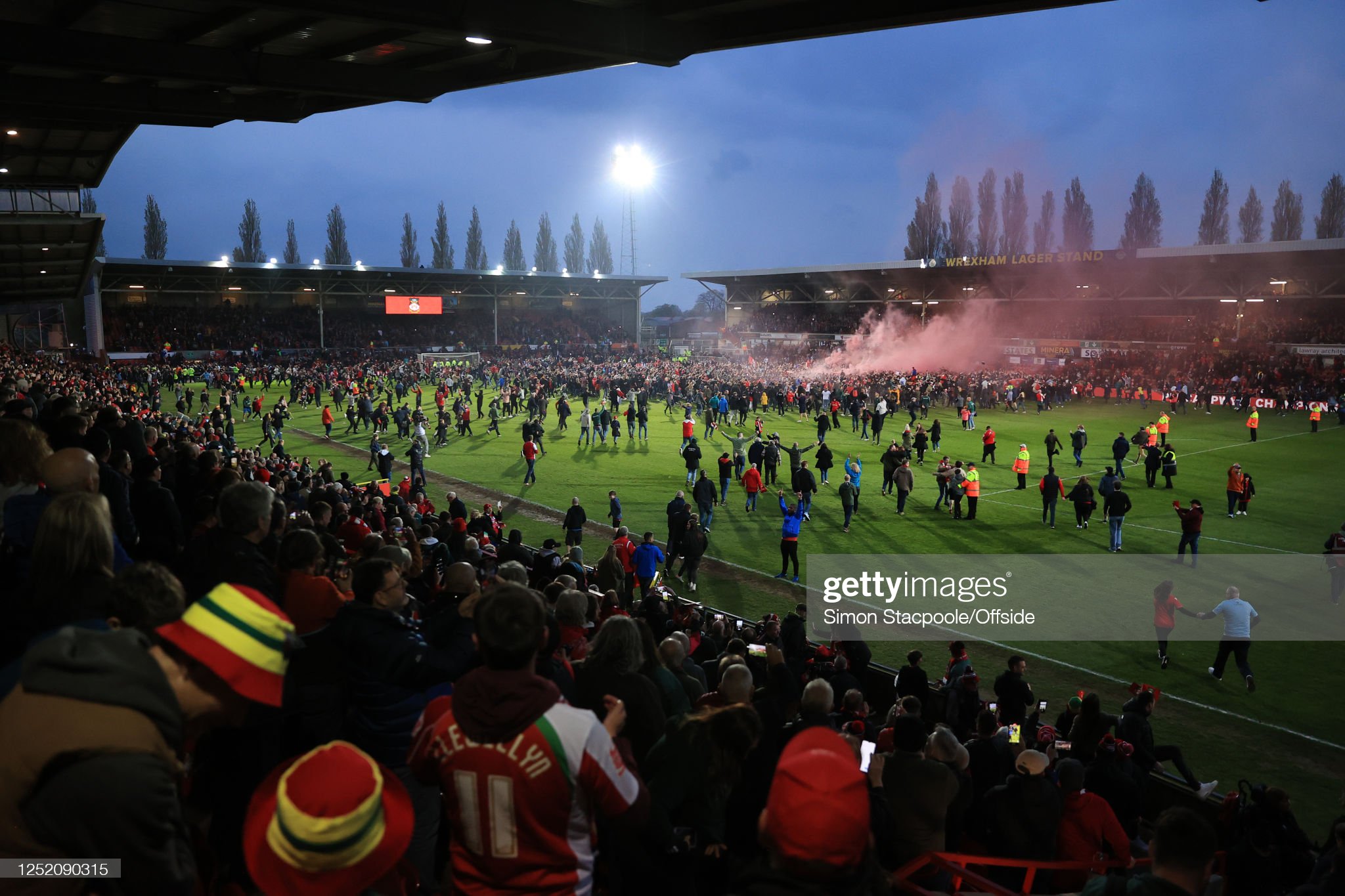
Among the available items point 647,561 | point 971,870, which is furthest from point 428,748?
point 647,561

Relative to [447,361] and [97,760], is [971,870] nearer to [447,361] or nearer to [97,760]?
[97,760]

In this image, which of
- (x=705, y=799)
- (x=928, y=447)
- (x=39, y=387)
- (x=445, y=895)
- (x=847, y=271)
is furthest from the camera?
Answer: (x=847, y=271)

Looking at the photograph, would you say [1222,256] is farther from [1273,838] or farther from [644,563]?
[1273,838]

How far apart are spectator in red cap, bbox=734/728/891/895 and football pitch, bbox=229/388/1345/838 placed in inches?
307

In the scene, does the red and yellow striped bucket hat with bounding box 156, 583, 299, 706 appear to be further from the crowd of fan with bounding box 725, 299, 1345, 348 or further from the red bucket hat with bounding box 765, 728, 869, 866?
the crowd of fan with bounding box 725, 299, 1345, 348

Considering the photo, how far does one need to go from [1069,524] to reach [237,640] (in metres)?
18.6

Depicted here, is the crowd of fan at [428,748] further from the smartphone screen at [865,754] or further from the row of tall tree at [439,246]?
the row of tall tree at [439,246]

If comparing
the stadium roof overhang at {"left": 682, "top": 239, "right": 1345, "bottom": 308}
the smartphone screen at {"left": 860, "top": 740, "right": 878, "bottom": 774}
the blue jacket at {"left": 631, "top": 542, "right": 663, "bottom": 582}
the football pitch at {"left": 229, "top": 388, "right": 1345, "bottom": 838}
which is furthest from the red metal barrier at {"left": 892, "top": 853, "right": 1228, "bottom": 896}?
the stadium roof overhang at {"left": 682, "top": 239, "right": 1345, "bottom": 308}

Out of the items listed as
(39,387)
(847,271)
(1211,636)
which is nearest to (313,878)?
(1211,636)

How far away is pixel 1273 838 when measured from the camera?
5582mm

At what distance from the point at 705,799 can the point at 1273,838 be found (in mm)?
4454

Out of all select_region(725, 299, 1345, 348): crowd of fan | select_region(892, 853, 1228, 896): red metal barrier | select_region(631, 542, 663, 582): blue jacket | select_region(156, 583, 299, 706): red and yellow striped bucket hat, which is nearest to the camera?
select_region(156, 583, 299, 706): red and yellow striped bucket hat

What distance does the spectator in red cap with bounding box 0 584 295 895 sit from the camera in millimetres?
1885

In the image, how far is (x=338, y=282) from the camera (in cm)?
6619
